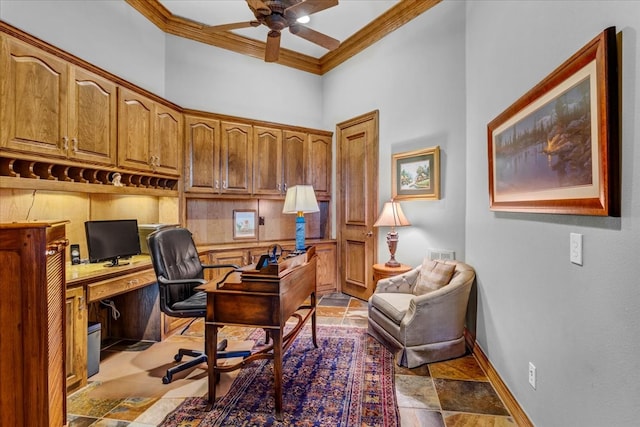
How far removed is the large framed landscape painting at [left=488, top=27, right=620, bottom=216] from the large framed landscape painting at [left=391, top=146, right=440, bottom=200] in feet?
4.64

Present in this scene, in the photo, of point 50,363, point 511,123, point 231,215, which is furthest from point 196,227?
point 511,123

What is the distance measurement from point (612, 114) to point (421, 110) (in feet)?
8.72

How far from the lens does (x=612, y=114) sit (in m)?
1.08

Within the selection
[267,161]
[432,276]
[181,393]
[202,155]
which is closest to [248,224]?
[267,161]

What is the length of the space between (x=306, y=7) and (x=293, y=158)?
2.29 metres

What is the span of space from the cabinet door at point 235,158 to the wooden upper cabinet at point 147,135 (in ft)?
1.80

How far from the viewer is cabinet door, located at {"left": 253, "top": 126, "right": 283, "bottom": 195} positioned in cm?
426

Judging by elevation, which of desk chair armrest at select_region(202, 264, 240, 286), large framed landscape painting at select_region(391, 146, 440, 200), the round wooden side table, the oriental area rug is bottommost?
the oriental area rug

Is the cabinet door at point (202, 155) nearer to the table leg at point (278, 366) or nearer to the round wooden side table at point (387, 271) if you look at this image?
the round wooden side table at point (387, 271)

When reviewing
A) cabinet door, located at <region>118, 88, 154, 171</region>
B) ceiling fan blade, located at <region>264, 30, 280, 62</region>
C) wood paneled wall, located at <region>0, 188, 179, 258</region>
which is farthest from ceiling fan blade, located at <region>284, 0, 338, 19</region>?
wood paneled wall, located at <region>0, 188, 179, 258</region>

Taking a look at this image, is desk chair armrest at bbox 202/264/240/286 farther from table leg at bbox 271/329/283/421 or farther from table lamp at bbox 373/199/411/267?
table lamp at bbox 373/199/411/267

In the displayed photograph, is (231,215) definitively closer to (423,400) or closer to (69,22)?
(69,22)

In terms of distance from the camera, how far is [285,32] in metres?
4.25

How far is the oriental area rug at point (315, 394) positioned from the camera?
6.32ft
